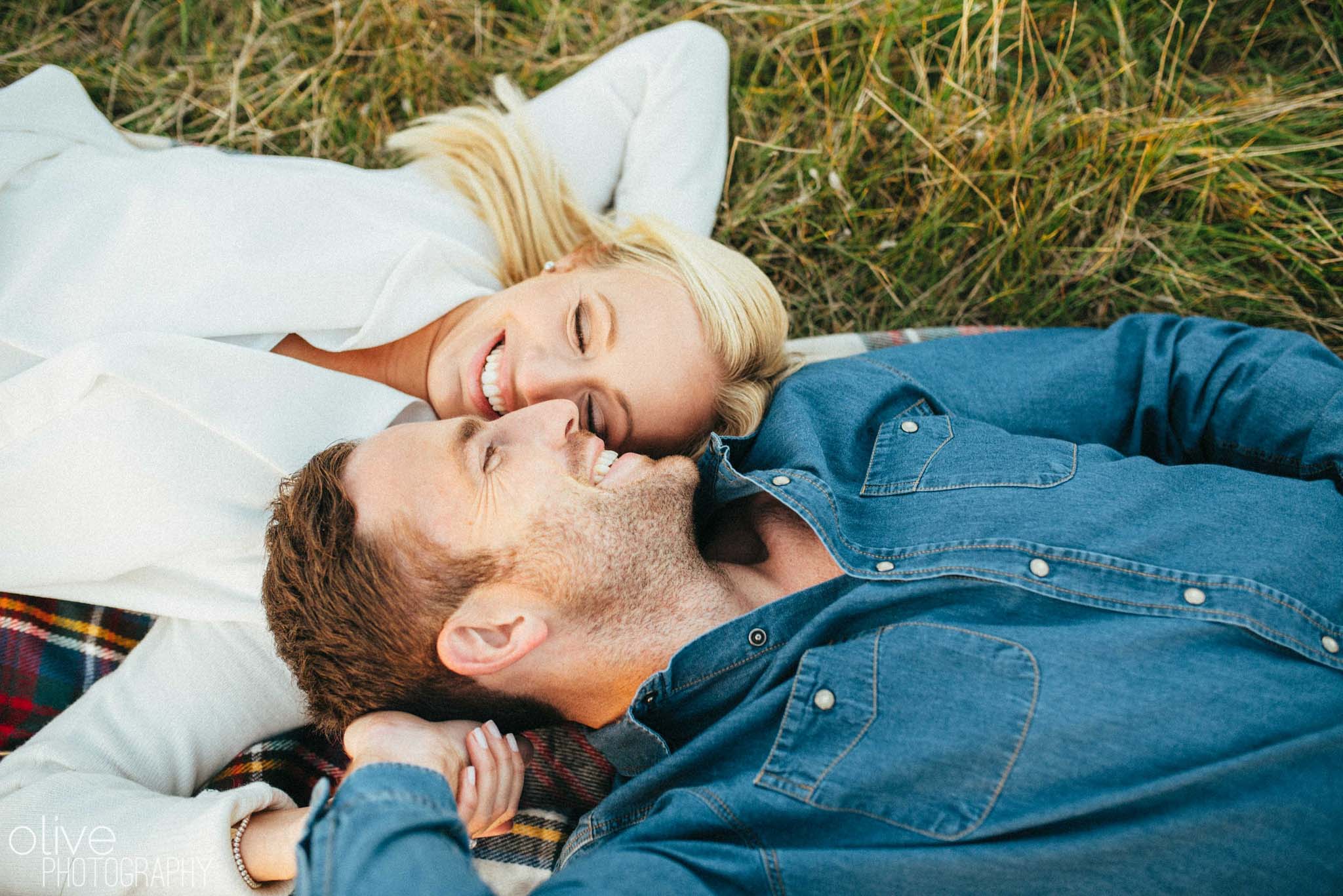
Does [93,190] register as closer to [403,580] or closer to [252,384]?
[252,384]

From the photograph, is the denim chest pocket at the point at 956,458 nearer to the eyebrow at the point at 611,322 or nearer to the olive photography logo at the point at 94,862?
the eyebrow at the point at 611,322

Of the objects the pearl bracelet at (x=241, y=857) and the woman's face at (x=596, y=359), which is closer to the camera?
the pearl bracelet at (x=241, y=857)

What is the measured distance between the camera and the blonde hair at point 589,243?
2.60 meters

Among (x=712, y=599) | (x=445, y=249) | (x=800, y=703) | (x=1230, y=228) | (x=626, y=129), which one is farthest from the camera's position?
(x=626, y=129)

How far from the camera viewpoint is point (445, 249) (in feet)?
9.25

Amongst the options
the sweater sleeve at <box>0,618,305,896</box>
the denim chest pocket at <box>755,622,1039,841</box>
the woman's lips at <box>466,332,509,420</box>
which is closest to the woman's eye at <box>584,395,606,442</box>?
the woman's lips at <box>466,332,509,420</box>

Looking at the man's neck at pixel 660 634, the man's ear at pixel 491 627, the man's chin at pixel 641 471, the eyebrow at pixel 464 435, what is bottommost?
the man's neck at pixel 660 634

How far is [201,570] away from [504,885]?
4.13 feet

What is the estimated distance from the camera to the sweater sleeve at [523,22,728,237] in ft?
10.4

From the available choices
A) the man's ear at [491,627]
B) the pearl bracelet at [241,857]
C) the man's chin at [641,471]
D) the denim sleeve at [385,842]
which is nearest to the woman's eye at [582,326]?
the man's chin at [641,471]

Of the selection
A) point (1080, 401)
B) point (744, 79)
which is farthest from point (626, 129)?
point (1080, 401)

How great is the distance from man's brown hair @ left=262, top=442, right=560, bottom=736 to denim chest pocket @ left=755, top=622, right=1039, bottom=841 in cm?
74

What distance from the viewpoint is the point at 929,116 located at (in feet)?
10.2

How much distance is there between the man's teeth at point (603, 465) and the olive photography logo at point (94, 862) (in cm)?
132
